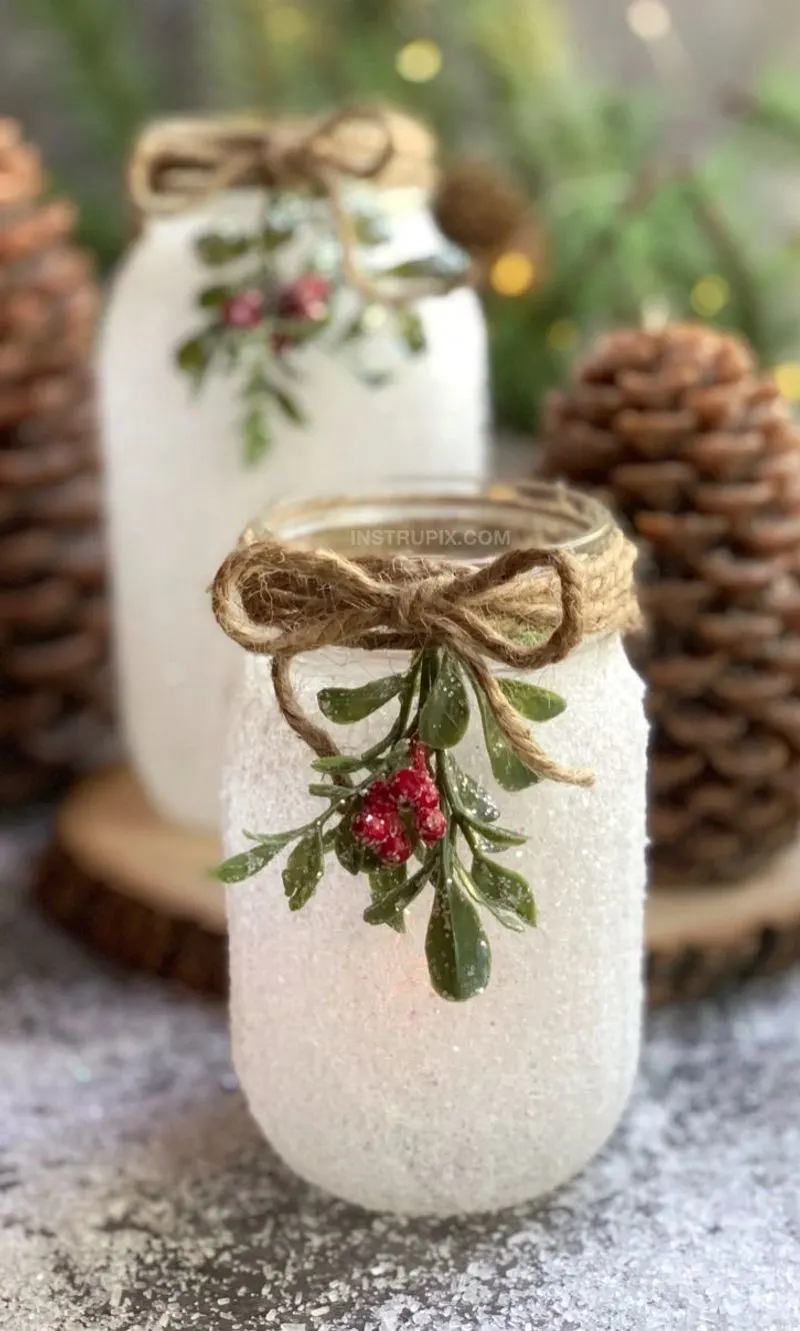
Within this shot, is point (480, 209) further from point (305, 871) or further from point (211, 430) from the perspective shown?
point (305, 871)

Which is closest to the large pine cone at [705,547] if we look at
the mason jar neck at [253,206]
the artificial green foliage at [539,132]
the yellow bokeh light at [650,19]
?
the mason jar neck at [253,206]

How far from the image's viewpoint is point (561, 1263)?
1.93 feet

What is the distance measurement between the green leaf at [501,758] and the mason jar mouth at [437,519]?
141 mm

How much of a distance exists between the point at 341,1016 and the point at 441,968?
7 centimetres

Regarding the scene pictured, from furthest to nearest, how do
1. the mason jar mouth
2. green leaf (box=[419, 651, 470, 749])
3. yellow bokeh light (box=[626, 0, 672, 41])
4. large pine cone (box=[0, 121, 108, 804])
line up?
yellow bokeh light (box=[626, 0, 672, 41]), large pine cone (box=[0, 121, 108, 804]), the mason jar mouth, green leaf (box=[419, 651, 470, 749])

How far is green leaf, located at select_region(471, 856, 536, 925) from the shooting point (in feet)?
1.72

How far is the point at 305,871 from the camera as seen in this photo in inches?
21.0

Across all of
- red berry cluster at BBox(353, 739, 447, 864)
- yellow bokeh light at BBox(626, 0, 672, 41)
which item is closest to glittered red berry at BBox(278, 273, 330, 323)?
red berry cluster at BBox(353, 739, 447, 864)

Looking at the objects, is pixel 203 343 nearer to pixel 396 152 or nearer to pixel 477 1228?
pixel 396 152

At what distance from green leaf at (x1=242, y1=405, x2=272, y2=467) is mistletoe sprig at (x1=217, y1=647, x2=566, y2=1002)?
30 centimetres

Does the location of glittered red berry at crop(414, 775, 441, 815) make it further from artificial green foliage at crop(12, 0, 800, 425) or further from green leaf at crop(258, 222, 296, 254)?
artificial green foliage at crop(12, 0, 800, 425)

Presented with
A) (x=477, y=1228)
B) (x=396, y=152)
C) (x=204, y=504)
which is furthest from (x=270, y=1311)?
(x=396, y=152)

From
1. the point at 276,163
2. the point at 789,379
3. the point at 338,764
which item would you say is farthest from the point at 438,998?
the point at 789,379

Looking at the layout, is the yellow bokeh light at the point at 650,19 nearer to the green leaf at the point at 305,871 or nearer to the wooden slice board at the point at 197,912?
the wooden slice board at the point at 197,912
